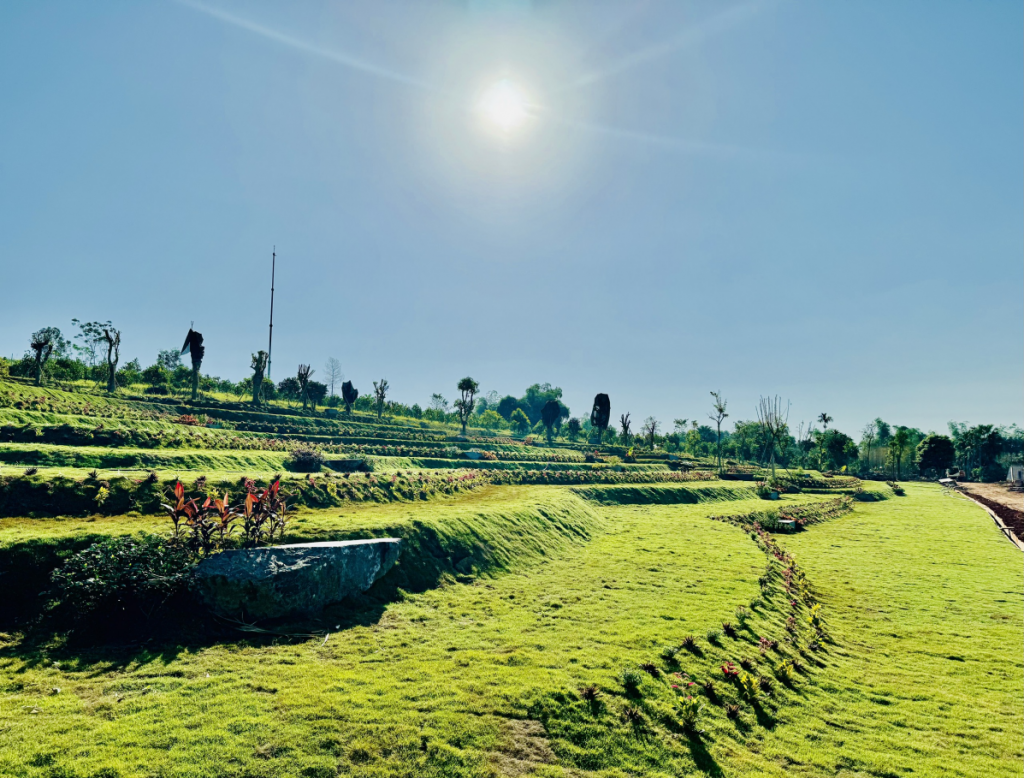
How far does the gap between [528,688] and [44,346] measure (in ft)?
223

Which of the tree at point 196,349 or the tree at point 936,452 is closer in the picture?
the tree at point 196,349

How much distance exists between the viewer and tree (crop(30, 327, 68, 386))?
50.8 meters

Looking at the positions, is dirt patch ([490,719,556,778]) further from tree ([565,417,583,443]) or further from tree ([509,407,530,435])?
tree ([509,407,530,435])

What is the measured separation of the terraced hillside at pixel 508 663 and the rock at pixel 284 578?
1.78 feet

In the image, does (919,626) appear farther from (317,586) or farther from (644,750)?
(317,586)

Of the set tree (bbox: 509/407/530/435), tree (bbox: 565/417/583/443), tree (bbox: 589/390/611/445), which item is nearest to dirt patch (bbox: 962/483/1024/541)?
tree (bbox: 589/390/611/445)

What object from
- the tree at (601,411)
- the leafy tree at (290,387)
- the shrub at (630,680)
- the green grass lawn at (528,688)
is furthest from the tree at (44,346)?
the tree at (601,411)

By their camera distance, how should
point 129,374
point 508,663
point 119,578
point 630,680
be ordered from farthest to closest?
point 129,374 < point 119,578 < point 508,663 < point 630,680

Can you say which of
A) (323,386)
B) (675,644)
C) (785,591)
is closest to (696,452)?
(323,386)

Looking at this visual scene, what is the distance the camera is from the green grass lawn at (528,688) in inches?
340

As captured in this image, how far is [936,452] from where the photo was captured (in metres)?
93.0

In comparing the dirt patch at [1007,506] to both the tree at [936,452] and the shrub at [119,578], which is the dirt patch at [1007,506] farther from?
the shrub at [119,578]

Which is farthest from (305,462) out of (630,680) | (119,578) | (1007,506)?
(1007,506)

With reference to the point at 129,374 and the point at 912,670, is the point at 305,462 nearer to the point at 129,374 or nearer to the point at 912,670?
the point at 912,670
